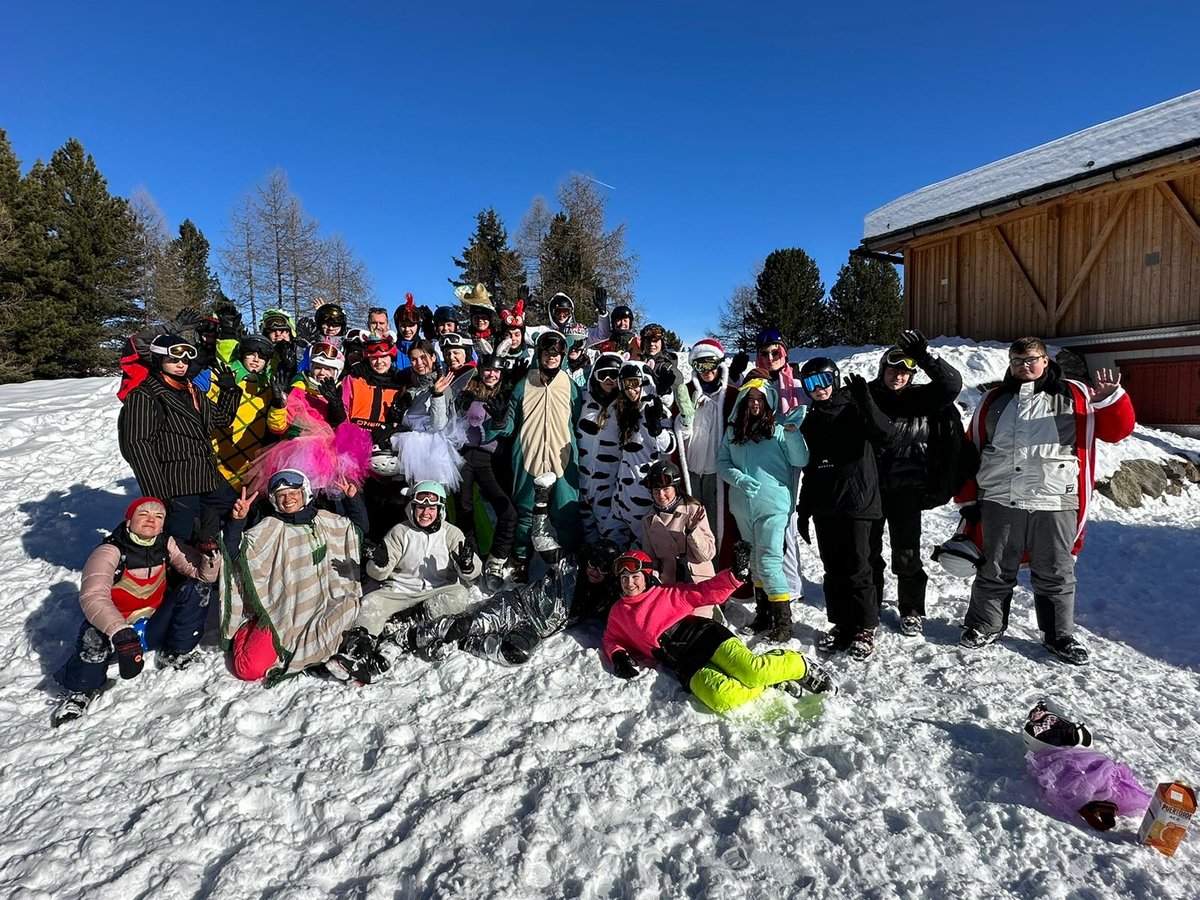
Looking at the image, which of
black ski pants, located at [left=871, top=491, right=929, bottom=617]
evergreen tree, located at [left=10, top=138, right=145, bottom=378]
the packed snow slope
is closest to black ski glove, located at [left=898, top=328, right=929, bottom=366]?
black ski pants, located at [left=871, top=491, right=929, bottom=617]

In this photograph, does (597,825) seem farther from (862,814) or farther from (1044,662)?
(1044,662)

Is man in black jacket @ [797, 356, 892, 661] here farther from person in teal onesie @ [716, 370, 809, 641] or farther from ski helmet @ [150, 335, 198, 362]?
ski helmet @ [150, 335, 198, 362]

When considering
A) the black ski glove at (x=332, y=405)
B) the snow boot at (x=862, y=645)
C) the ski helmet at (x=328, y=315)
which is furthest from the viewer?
the ski helmet at (x=328, y=315)

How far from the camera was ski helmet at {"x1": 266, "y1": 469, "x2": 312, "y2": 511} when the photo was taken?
4.09 m

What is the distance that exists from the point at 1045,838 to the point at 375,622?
12.8 ft

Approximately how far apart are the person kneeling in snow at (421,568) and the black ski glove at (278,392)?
65.3 inches

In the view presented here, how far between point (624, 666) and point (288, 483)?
102 inches

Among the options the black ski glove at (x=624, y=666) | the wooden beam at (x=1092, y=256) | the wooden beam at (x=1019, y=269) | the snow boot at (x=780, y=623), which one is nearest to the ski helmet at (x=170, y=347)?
the black ski glove at (x=624, y=666)

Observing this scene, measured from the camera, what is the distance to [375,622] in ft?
13.9

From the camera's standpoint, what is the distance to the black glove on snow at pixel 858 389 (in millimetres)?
3977

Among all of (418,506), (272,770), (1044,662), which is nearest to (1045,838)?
(1044,662)

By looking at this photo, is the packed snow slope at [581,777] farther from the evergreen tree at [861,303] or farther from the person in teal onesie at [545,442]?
the evergreen tree at [861,303]

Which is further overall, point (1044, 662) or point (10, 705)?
point (1044, 662)

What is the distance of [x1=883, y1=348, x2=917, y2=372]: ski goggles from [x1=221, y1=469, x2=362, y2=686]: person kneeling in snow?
4142 mm
